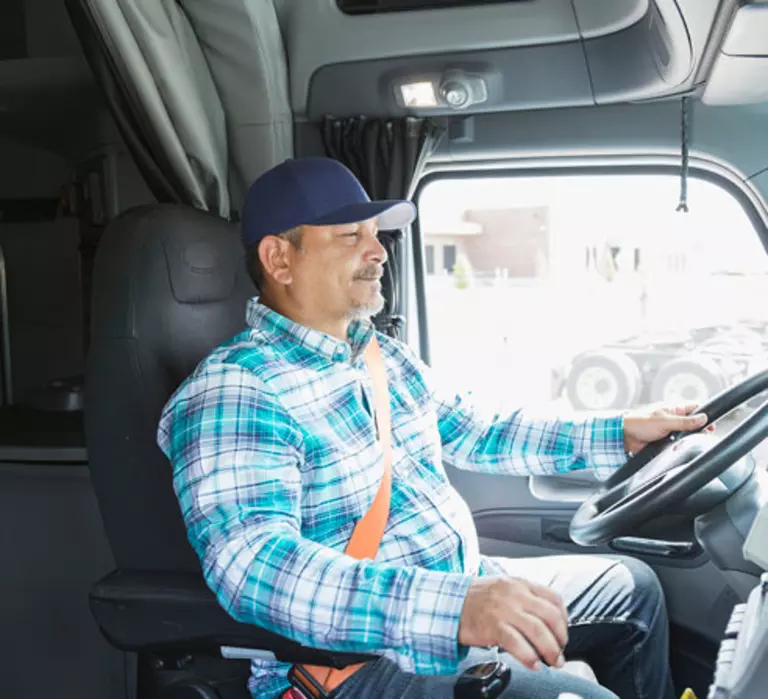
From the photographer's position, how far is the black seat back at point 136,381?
150 centimetres

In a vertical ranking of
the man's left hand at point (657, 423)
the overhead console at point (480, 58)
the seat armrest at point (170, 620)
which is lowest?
the seat armrest at point (170, 620)

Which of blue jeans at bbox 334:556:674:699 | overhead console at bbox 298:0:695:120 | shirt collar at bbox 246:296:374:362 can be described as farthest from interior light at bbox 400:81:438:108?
blue jeans at bbox 334:556:674:699

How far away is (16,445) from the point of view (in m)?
2.33

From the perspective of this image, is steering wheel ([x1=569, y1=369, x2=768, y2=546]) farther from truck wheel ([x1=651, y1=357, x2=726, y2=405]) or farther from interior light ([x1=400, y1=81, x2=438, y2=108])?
interior light ([x1=400, y1=81, x2=438, y2=108])

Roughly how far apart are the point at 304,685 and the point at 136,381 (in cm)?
63

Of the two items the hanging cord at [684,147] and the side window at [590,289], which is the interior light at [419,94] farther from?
the hanging cord at [684,147]

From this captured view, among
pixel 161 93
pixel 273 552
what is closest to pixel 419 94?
pixel 161 93

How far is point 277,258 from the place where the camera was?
5.44ft

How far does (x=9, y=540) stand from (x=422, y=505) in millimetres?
1429

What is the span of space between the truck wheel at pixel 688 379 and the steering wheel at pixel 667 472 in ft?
3.29

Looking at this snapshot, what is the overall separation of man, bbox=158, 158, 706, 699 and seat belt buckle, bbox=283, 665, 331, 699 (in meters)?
0.04

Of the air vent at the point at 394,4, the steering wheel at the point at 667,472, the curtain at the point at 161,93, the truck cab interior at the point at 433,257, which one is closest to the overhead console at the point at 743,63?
the truck cab interior at the point at 433,257

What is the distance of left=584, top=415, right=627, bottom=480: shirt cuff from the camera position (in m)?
1.80

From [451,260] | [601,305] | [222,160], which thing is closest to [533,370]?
[601,305]
